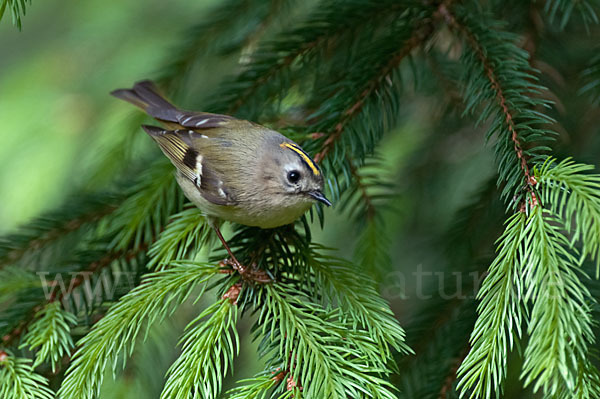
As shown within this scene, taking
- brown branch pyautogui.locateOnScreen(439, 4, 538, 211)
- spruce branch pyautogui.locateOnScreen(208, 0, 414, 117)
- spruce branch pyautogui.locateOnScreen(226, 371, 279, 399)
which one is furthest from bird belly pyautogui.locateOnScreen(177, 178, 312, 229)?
brown branch pyautogui.locateOnScreen(439, 4, 538, 211)

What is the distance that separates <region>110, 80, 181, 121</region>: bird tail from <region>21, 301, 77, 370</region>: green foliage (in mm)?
799

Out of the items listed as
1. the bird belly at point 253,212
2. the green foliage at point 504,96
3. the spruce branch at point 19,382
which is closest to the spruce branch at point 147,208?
the bird belly at point 253,212

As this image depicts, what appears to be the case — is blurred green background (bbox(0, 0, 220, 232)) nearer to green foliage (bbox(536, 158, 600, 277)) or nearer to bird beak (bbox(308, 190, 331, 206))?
bird beak (bbox(308, 190, 331, 206))

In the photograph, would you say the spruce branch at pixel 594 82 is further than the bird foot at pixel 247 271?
Yes

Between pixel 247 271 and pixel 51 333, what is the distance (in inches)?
19.5

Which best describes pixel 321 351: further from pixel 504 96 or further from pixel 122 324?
pixel 504 96

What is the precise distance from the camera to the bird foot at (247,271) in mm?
1409

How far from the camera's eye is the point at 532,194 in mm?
1168

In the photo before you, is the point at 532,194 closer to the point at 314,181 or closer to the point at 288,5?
the point at 314,181

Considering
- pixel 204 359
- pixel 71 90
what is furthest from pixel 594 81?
pixel 71 90

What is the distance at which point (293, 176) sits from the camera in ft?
5.38

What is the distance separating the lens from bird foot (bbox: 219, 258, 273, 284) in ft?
4.62

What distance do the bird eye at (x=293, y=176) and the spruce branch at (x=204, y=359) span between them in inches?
18.0

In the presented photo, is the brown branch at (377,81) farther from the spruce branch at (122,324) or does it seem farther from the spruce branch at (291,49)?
the spruce branch at (122,324)
